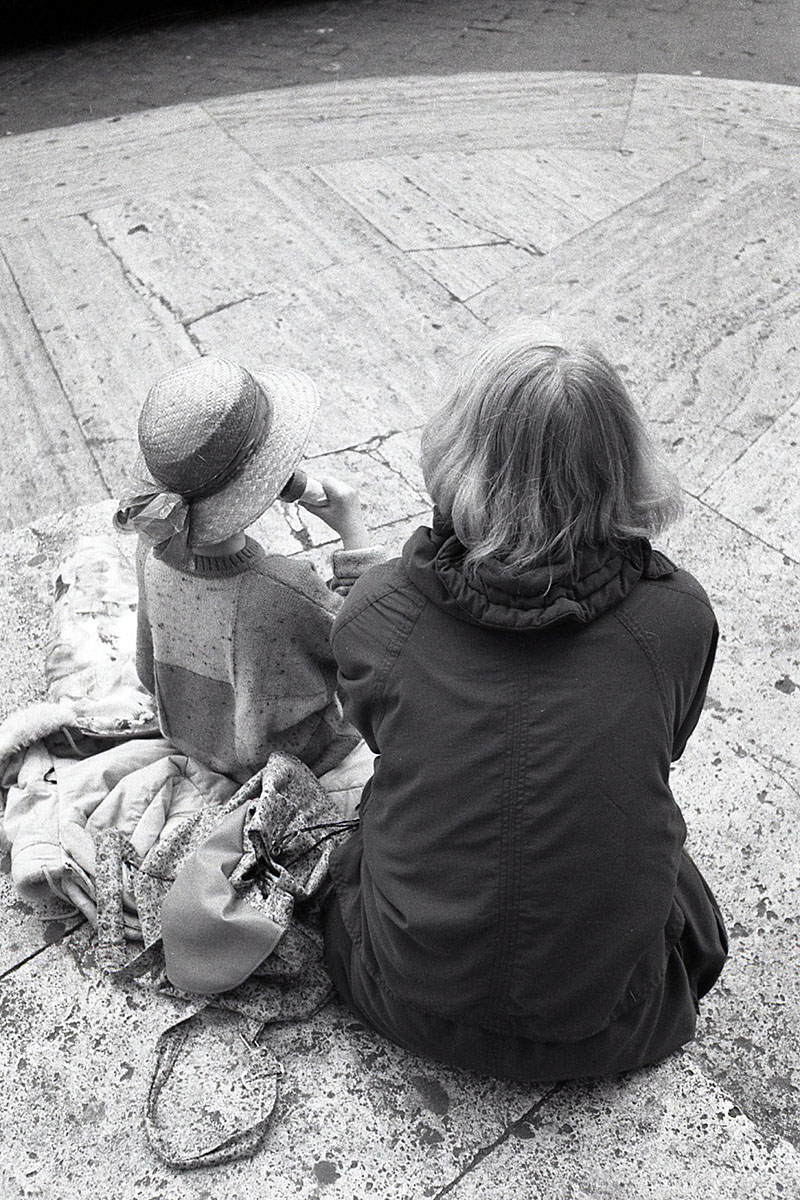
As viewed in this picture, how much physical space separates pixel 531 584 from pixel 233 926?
86 cm

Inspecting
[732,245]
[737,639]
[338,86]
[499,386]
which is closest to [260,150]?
[338,86]

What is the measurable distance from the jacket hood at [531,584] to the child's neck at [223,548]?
0.44 meters

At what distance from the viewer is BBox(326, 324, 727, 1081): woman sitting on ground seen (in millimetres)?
1612

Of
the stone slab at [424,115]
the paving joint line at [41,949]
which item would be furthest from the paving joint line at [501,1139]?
the stone slab at [424,115]

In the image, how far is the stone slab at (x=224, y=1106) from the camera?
194 cm

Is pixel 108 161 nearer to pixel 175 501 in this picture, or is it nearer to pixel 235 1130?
pixel 175 501

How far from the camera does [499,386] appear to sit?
1611 mm

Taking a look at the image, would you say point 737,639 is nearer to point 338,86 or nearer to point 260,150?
point 260,150

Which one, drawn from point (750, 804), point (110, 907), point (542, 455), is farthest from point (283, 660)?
point (750, 804)

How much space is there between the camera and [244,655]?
2.12 m

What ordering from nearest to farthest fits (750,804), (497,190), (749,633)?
(750,804) < (749,633) < (497,190)

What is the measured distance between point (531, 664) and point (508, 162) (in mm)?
3853

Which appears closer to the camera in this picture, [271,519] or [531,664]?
[531,664]

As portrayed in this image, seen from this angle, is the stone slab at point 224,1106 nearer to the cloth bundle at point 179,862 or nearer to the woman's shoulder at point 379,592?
the cloth bundle at point 179,862
